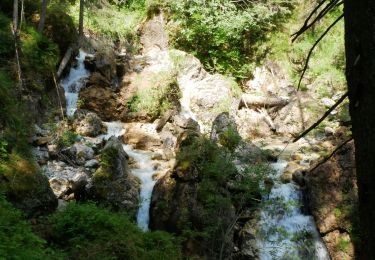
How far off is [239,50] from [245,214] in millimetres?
11845

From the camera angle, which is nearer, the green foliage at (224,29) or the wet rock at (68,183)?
the wet rock at (68,183)

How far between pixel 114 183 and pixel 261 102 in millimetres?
8805

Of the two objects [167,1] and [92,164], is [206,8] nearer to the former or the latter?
[167,1]

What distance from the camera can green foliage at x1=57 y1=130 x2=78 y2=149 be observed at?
12.1m

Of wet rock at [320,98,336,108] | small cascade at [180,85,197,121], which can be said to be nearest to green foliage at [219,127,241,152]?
small cascade at [180,85,197,121]

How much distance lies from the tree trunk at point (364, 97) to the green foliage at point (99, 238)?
4.31 m

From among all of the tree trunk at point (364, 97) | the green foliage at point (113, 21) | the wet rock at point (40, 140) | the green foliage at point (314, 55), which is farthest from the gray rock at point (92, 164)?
the green foliage at point (314, 55)

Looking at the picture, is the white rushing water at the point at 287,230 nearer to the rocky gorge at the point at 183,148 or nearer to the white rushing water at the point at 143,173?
the rocky gorge at the point at 183,148

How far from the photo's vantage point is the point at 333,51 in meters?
19.1

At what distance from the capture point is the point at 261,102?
17078 mm

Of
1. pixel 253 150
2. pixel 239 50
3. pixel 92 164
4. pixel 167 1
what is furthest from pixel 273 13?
pixel 92 164

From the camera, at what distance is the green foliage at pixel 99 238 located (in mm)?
5695

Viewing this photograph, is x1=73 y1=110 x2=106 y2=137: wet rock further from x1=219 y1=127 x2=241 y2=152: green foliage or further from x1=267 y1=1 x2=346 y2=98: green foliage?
x1=267 y1=1 x2=346 y2=98: green foliage

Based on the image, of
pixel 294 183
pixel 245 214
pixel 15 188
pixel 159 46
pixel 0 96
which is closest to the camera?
pixel 15 188
